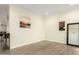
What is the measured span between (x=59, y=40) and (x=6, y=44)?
8.59 feet

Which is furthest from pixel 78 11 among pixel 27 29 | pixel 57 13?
pixel 27 29

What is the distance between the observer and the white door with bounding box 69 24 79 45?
4809mm

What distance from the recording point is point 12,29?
13.6ft

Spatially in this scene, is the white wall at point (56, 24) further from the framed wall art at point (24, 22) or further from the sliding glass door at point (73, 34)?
the framed wall art at point (24, 22)

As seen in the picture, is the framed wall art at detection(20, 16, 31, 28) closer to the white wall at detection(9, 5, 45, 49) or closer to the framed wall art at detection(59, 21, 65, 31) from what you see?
the white wall at detection(9, 5, 45, 49)

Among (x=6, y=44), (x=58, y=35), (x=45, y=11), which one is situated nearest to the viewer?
(x=45, y=11)

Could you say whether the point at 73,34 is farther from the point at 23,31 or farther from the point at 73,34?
the point at 23,31

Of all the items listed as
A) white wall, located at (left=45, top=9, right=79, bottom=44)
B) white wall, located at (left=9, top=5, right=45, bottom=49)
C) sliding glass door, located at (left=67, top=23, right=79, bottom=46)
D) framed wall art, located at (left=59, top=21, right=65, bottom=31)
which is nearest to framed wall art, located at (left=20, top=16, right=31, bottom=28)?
white wall, located at (left=9, top=5, right=45, bottom=49)

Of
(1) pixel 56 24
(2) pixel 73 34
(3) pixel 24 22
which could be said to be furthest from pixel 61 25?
(3) pixel 24 22

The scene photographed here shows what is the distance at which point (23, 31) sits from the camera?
430cm

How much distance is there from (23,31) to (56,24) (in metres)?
1.70

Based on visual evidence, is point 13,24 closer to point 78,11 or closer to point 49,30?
point 49,30

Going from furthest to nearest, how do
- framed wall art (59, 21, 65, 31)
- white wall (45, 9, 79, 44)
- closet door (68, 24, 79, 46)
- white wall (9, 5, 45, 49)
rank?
1. framed wall art (59, 21, 65, 31)
2. closet door (68, 24, 79, 46)
3. white wall (45, 9, 79, 44)
4. white wall (9, 5, 45, 49)
